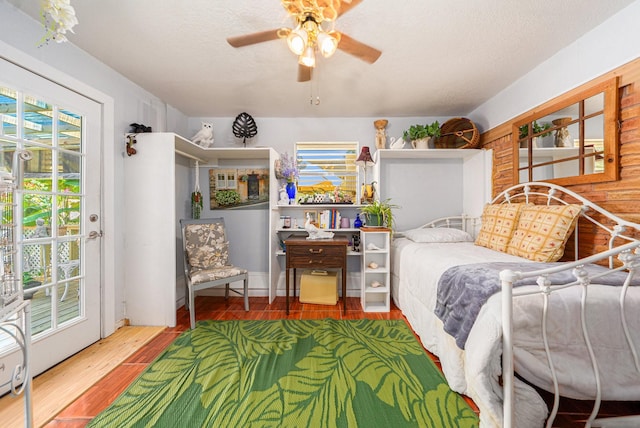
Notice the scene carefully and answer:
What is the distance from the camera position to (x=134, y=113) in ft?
8.68

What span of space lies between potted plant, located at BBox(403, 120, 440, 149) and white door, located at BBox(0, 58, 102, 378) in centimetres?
331

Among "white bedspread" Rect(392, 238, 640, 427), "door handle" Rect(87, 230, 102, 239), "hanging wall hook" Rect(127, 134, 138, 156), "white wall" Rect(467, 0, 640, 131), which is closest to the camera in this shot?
"white bedspread" Rect(392, 238, 640, 427)

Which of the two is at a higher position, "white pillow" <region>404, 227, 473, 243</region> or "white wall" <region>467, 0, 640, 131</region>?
"white wall" <region>467, 0, 640, 131</region>

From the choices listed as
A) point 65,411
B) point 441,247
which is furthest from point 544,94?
point 65,411

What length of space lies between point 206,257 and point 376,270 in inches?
76.1

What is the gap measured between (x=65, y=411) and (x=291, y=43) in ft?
8.25

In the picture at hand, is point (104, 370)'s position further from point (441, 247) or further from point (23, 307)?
point (441, 247)

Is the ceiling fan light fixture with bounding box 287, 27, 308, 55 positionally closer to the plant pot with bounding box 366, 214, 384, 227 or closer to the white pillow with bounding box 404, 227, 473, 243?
the plant pot with bounding box 366, 214, 384, 227

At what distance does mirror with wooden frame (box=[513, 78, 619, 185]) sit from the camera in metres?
1.76

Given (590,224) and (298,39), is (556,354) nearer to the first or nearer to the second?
(590,224)

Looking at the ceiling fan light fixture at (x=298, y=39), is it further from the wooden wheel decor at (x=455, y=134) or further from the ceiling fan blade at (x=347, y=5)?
the wooden wheel decor at (x=455, y=134)

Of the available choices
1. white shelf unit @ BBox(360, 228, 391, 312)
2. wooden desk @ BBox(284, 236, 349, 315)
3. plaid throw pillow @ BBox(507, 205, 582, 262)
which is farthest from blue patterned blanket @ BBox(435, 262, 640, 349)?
wooden desk @ BBox(284, 236, 349, 315)

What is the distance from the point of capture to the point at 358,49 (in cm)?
161

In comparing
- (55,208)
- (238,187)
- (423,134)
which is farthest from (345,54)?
(55,208)
